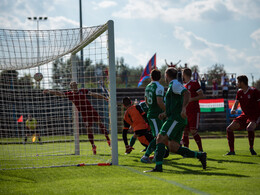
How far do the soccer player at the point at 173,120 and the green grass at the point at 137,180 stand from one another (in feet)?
1.31

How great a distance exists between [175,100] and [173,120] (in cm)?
38

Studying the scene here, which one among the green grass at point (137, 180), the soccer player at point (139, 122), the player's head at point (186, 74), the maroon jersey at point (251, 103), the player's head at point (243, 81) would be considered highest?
the player's head at point (186, 74)

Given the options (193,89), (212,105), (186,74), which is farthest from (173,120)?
(212,105)

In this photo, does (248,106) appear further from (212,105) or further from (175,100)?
(212,105)

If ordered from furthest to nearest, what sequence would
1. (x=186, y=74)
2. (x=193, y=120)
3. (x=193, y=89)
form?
1. (x=193, y=120)
2. (x=193, y=89)
3. (x=186, y=74)

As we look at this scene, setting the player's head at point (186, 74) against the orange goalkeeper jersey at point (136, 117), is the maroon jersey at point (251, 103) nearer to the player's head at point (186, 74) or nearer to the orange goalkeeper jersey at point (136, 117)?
the player's head at point (186, 74)

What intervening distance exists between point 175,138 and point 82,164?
2.72 metres

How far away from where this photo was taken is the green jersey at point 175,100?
22.3 ft

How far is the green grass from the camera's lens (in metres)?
5.19

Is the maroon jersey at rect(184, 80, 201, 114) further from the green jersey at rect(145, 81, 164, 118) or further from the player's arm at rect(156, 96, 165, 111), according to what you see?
the player's arm at rect(156, 96, 165, 111)

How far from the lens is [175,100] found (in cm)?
691

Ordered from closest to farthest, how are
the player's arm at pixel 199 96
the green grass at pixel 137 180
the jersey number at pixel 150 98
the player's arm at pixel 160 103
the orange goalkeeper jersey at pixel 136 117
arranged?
the green grass at pixel 137 180
the player's arm at pixel 160 103
the jersey number at pixel 150 98
the player's arm at pixel 199 96
the orange goalkeeper jersey at pixel 136 117

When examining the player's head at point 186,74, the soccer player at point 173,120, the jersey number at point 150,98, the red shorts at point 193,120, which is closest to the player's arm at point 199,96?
the player's head at point 186,74

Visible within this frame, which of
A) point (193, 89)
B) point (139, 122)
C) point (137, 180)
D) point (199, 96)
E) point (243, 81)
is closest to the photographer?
point (137, 180)
